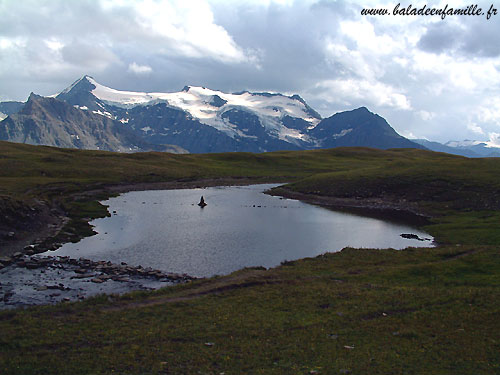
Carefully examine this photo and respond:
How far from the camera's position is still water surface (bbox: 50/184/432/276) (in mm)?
58656

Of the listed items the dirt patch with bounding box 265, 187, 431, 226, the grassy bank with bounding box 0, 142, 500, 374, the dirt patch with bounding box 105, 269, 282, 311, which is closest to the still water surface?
the dirt patch with bounding box 265, 187, 431, 226

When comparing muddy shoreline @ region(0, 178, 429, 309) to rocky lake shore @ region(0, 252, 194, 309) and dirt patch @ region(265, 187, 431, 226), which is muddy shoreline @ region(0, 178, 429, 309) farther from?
dirt patch @ region(265, 187, 431, 226)

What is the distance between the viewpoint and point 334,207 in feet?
380

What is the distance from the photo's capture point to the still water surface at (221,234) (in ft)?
192

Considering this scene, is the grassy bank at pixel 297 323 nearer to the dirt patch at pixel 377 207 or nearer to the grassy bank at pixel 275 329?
the grassy bank at pixel 275 329

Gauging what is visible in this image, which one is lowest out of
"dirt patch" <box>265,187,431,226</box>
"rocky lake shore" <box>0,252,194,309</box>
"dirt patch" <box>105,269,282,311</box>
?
"rocky lake shore" <box>0,252,194,309</box>

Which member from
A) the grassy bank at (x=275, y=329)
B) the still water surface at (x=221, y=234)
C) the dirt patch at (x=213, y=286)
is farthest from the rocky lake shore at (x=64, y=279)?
the grassy bank at (x=275, y=329)

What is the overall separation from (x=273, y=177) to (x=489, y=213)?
110 metres

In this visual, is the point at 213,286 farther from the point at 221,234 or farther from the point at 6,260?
the point at 221,234

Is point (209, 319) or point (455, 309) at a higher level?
point (455, 309)

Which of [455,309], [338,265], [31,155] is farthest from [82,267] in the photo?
[31,155]

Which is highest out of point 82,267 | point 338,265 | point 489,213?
point 489,213

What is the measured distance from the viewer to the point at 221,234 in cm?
7512

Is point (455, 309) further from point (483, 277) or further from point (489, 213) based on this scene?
point (489, 213)
